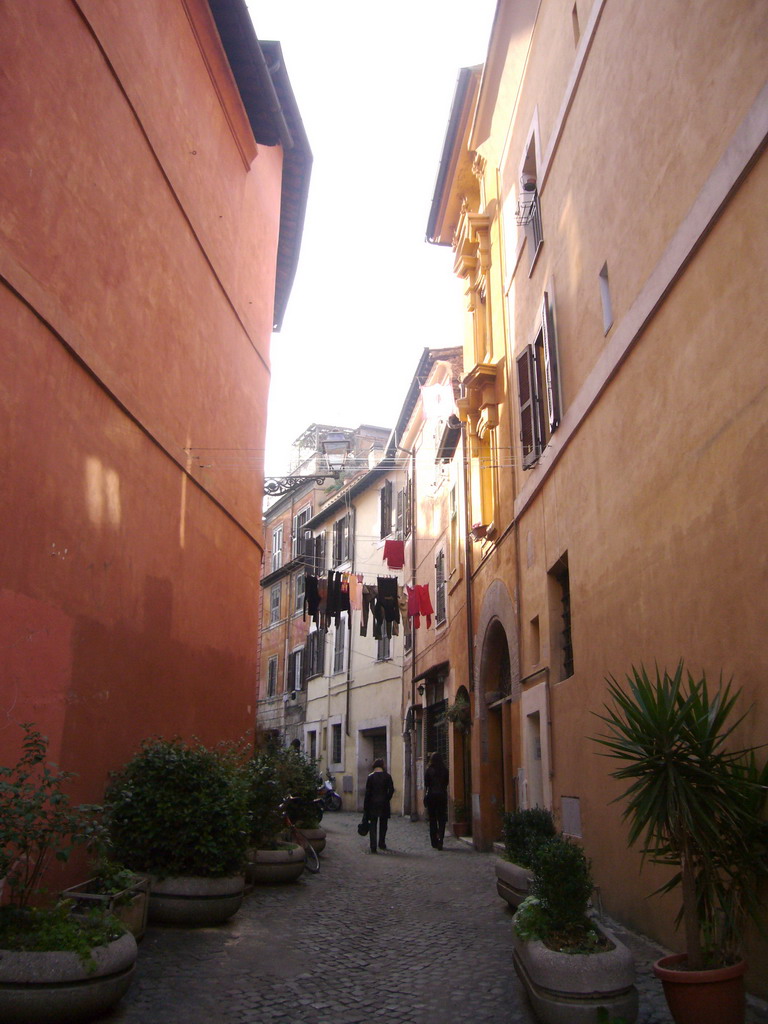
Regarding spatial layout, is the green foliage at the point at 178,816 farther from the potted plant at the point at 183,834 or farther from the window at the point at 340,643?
the window at the point at 340,643

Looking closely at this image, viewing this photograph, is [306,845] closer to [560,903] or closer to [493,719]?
[493,719]

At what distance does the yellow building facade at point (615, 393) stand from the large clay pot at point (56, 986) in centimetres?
333

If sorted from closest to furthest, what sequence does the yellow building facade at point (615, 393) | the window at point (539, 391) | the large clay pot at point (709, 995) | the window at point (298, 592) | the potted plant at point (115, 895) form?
the large clay pot at point (709, 995), the yellow building facade at point (615, 393), the potted plant at point (115, 895), the window at point (539, 391), the window at point (298, 592)

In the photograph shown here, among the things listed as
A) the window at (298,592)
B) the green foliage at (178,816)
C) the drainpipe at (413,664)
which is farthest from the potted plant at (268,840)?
the window at (298,592)

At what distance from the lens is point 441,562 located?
64.7 feet

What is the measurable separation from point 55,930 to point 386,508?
22272 mm

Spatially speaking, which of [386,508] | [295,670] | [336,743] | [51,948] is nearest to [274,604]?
[295,670]

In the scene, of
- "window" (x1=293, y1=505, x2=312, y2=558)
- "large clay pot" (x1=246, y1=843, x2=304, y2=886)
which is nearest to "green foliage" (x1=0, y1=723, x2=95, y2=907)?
"large clay pot" (x1=246, y1=843, x2=304, y2=886)

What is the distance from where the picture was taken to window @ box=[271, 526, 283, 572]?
35.9m

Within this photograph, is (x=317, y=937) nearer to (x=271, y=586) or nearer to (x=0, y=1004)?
(x=0, y=1004)

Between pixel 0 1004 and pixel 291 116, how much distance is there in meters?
14.2

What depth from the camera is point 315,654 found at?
3095 centimetres

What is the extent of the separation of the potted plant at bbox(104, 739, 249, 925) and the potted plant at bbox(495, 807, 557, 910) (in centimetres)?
221

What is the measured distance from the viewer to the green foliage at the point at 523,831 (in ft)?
24.5
